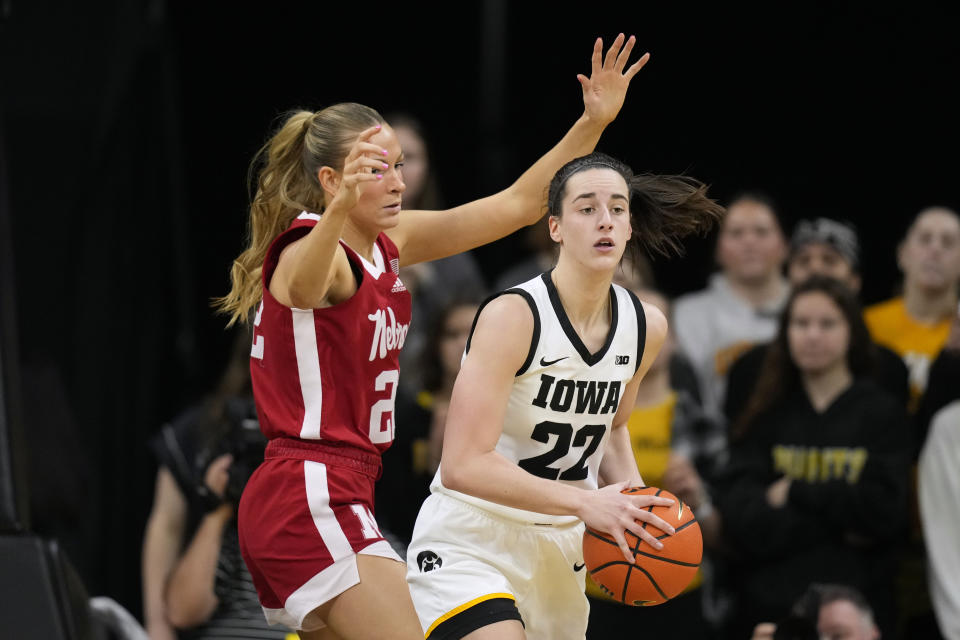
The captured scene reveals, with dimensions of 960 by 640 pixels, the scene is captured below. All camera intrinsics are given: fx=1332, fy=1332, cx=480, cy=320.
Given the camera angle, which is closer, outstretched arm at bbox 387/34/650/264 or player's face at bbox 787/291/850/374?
outstretched arm at bbox 387/34/650/264

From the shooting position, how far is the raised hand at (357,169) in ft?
10.5

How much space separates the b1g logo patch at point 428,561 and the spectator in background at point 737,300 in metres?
2.78

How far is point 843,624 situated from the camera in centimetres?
454

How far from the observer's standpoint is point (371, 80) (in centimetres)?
734

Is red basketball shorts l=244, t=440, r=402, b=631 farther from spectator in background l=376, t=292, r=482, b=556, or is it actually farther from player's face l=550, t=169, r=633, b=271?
spectator in background l=376, t=292, r=482, b=556

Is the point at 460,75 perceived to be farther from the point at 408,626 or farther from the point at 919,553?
the point at 408,626

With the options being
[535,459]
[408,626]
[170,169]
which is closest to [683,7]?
[170,169]

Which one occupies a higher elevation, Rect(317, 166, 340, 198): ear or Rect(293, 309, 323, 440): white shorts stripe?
Rect(317, 166, 340, 198): ear

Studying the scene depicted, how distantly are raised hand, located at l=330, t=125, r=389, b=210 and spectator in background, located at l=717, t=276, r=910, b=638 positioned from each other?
256 cm

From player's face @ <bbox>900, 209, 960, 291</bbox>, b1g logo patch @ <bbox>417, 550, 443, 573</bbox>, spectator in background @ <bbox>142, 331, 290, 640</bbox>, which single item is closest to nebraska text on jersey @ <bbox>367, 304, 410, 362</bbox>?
b1g logo patch @ <bbox>417, 550, 443, 573</bbox>

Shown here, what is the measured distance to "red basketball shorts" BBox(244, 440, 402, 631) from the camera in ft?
11.1

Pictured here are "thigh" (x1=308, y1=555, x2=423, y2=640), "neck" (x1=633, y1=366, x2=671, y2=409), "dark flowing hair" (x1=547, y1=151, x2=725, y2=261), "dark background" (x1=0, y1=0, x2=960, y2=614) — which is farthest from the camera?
"dark background" (x1=0, y1=0, x2=960, y2=614)

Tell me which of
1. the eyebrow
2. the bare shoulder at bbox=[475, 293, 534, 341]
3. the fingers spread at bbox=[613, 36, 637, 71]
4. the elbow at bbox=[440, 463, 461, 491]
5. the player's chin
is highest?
the fingers spread at bbox=[613, 36, 637, 71]

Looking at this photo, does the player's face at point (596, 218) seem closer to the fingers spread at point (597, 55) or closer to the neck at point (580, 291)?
the neck at point (580, 291)
